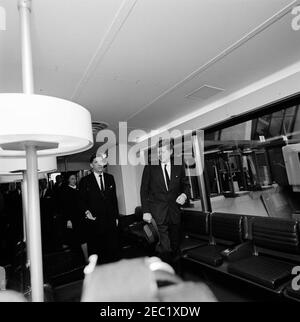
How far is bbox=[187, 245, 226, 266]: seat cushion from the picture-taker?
8.84 feet

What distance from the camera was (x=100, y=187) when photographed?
3.67 m

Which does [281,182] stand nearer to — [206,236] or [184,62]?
[206,236]

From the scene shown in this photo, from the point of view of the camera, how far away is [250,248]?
9.17ft

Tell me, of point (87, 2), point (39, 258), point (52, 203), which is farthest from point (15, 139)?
point (52, 203)

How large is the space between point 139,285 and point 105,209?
2.84m

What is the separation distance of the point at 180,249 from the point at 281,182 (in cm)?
168

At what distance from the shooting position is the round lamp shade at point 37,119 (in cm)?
59

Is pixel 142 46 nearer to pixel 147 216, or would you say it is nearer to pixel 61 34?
pixel 61 34

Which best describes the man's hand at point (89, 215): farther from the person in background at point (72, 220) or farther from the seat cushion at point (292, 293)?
the seat cushion at point (292, 293)

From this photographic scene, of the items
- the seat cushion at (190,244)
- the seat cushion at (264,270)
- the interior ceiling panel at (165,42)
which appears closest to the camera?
Answer: the interior ceiling panel at (165,42)

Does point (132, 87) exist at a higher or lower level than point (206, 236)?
higher

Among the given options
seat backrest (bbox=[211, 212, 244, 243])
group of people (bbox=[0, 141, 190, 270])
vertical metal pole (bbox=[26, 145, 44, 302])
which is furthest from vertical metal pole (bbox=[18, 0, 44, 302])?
seat backrest (bbox=[211, 212, 244, 243])

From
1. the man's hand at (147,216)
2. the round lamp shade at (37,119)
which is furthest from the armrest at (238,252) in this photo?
the round lamp shade at (37,119)

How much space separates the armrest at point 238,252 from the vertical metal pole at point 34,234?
2329mm
